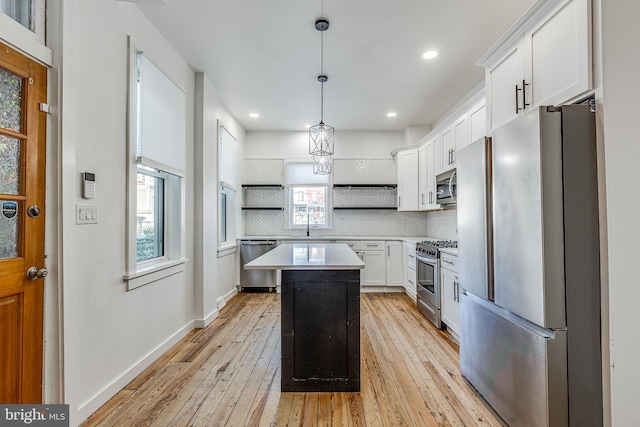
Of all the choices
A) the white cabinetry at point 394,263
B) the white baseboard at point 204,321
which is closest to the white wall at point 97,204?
the white baseboard at point 204,321

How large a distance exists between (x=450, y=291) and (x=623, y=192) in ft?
8.71

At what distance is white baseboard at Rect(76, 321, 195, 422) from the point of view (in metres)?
1.91

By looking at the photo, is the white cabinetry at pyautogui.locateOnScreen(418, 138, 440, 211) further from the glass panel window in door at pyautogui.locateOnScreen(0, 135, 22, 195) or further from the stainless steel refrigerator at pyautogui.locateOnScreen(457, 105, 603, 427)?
the glass panel window in door at pyautogui.locateOnScreen(0, 135, 22, 195)

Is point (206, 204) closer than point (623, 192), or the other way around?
point (623, 192)

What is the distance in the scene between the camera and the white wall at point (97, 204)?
173 cm

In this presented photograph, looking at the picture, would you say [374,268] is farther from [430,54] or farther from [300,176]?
[430,54]

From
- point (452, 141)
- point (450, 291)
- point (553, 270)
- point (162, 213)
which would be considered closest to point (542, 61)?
point (553, 270)

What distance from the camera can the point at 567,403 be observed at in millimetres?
1491

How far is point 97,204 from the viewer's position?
2.04 m

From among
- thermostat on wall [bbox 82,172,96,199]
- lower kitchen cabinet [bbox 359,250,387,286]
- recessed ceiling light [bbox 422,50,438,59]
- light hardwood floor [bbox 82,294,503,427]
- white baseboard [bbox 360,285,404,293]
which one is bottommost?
light hardwood floor [bbox 82,294,503,427]

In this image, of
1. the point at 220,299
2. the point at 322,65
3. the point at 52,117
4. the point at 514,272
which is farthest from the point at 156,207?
Answer: the point at 514,272

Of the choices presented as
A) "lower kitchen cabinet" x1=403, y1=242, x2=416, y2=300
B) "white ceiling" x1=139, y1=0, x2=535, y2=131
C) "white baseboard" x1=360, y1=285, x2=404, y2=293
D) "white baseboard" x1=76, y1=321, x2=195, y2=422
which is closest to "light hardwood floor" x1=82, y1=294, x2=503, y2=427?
"white baseboard" x1=76, y1=321, x2=195, y2=422

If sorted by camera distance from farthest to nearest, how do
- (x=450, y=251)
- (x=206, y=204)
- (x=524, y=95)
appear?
(x=206, y=204) → (x=450, y=251) → (x=524, y=95)

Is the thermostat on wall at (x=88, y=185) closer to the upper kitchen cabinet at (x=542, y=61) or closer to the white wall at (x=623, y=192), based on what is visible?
the white wall at (x=623, y=192)
